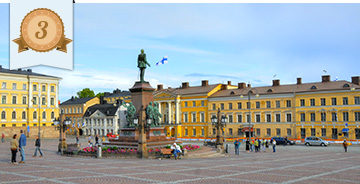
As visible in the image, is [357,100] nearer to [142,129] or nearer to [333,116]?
[333,116]

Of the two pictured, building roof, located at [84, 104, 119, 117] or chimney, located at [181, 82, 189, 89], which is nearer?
chimney, located at [181, 82, 189, 89]

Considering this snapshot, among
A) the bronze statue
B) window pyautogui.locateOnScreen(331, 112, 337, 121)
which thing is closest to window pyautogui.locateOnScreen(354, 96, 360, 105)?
window pyautogui.locateOnScreen(331, 112, 337, 121)

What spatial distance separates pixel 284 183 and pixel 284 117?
55936 millimetres

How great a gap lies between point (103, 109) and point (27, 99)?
24.6 meters

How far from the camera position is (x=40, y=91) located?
272ft

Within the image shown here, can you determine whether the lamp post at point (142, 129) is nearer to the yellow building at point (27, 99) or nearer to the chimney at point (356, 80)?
the chimney at point (356, 80)

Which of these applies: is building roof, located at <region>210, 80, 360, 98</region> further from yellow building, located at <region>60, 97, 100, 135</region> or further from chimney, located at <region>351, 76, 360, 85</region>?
yellow building, located at <region>60, 97, 100, 135</region>

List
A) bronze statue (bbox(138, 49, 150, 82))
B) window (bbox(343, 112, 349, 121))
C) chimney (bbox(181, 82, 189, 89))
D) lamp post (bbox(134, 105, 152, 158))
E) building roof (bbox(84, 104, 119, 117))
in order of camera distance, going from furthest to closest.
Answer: building roof (bbox(84, 104, 119, 117)), chimney (bbox(181, 82, 189, 89)), window (bbox(343, 112, 349, 121)), bronze statue (bbox(138, 49, 150, 82)), lamp post (bbox(134, 105, 152, 158))

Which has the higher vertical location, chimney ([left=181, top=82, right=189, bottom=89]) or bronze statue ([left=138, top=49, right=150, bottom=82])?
chimney ([left=181, top=82, right=189, bottom=89])

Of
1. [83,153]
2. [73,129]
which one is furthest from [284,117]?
[73,129]

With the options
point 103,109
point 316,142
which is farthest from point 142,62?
point 103,109

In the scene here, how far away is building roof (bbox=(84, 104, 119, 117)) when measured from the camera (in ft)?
324

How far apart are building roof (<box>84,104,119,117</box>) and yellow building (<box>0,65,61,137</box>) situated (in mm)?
16632

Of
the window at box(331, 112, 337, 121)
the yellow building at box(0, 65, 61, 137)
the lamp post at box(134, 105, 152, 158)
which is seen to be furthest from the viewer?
the yellow building at box(0, 65, 61, 137)
